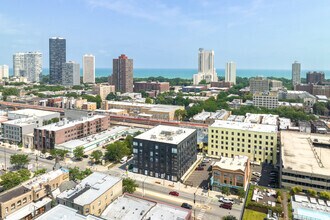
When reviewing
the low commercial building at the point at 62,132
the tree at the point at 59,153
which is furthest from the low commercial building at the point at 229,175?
the low commercial building at the point at 62,132

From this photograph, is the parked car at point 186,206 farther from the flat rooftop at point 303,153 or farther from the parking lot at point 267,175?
the flat rooftop at point 303,153

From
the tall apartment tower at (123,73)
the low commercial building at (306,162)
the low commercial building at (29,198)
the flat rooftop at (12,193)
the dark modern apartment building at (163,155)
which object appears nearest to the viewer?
the low commercial building at (29,198)

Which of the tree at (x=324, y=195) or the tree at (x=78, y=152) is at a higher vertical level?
the tree at (x=78, y=152)

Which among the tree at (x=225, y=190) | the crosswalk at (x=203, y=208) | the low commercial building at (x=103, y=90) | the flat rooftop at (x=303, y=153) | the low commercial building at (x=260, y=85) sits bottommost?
the crosswalk at (x=203, y=208)

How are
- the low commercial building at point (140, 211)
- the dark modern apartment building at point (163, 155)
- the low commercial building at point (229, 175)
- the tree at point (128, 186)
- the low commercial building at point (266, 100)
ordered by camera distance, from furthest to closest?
the low commercial building at point (266, 100)
the dark modern apartment building at point (163, 155)
the low commercial building at point (229, 175)
the tree at point (128, 186)
the low commercial building at point (140, 211)

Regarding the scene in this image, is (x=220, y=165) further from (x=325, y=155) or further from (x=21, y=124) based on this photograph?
(x=21, y=124)

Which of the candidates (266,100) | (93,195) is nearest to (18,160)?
(93,195)

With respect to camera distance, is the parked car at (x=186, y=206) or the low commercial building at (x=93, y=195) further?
the parked car at (x=186, y=206)
